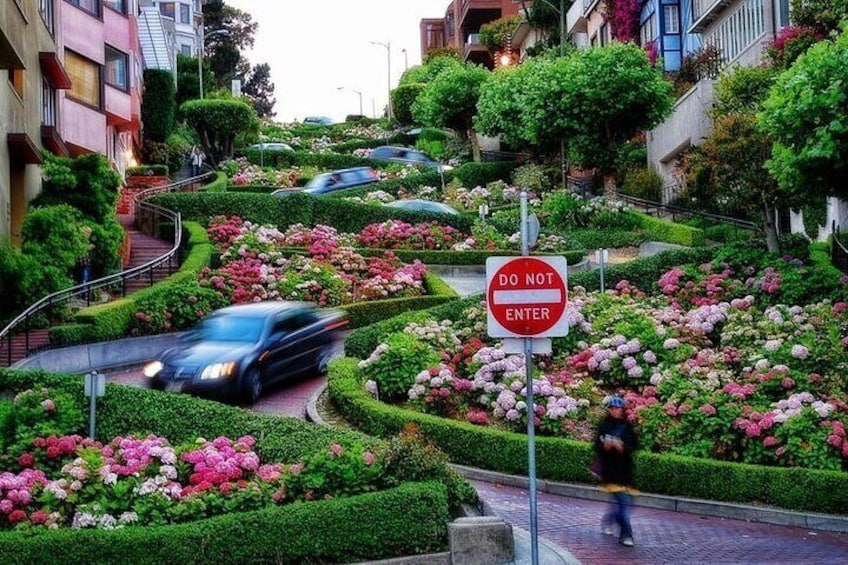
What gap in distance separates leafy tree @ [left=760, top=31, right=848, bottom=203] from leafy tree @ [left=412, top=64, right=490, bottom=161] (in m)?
41.8

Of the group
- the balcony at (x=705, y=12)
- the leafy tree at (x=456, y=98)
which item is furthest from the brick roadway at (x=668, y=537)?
the leafy tree at (x=456, y=98)

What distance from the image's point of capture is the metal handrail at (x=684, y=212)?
36.4 m

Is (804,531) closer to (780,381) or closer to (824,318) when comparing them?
(780,381)

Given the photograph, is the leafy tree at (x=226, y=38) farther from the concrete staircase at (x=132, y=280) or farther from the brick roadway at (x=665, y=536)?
the brick roadway at (x=665, y=536)

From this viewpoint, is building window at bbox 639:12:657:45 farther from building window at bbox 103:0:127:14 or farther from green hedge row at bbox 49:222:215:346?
green hedge row at bbox 49:222:215:346

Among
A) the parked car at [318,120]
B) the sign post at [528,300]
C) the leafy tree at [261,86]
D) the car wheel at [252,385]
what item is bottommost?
the car wheel at [252,385]

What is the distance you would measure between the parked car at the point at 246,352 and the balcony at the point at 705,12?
87.0ft

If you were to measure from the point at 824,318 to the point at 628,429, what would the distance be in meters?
9.74

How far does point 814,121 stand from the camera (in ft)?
69.2

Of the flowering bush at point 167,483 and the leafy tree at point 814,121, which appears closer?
the flowering bush at point 167,483

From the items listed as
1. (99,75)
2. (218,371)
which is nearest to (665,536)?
(218,371)

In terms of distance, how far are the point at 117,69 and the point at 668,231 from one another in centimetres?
2202

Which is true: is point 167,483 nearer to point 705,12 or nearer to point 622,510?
point 622,510

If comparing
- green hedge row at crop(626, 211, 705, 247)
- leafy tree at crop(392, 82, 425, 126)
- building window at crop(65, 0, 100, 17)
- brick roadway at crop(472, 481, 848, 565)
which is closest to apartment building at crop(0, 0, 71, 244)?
building window at crop(65, 0, 100, 17)
